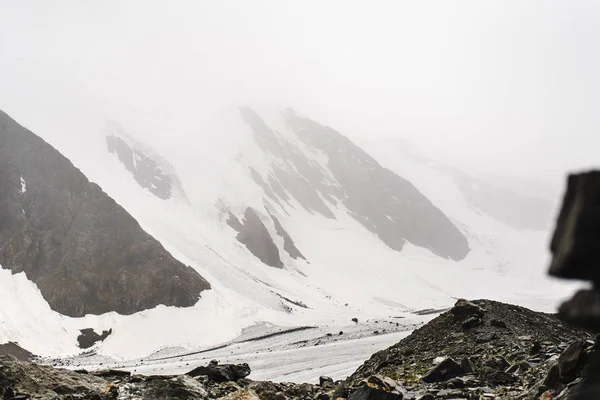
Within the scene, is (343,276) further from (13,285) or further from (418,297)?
(13,285)

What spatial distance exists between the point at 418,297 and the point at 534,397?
486 ft

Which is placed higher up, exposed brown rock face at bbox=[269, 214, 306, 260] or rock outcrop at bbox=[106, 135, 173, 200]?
rock outcrop at bbox=[106, 135, 173, 200]

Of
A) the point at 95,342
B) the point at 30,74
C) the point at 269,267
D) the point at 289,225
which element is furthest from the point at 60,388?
the point at 30,74

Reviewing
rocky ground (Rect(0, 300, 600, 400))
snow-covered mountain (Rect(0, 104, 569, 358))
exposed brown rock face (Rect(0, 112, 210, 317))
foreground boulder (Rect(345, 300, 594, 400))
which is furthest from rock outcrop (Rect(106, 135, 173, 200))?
foreground boulder (Rect(345, 300, 594, 400))

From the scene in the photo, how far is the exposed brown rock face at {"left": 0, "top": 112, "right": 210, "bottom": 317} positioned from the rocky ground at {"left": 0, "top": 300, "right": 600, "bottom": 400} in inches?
2919

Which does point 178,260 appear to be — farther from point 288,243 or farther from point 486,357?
point 486,357

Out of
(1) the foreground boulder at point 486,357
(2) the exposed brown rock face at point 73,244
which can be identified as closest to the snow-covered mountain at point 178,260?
(2) the exposed brown rock face at point 73,244

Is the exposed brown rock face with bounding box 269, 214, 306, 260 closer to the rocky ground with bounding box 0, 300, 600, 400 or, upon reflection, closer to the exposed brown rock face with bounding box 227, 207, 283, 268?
the exposed brown rock face with bounding box 227, 207, 283, 268

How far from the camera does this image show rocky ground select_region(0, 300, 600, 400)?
10.1 m

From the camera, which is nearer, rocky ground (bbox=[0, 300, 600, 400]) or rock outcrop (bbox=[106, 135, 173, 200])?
rocky ground (bbox=[0, 300, 600, 400])

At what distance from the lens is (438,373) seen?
508 inches

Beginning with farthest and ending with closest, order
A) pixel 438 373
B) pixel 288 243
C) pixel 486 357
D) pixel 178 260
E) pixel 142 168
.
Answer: pixel 288 243 < pixel 142 168 < pixel 178 260 < pixel 486 357 < pixel 438 373

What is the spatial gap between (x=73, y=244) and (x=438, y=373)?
96.7 metres

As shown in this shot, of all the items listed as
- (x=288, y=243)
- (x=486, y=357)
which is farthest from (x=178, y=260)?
(x=486, y=357)
